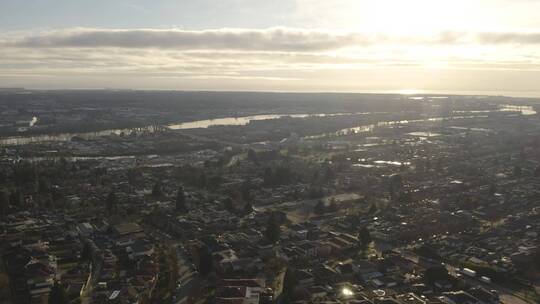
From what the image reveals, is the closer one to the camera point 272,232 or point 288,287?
point 288,287

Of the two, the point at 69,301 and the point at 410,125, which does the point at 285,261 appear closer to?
the point at 69,301

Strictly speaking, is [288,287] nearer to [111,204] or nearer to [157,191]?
[111,204]

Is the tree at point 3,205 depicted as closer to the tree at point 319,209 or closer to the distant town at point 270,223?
the distant town at point 270,223

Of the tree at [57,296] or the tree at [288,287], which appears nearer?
the tree at [57,296]

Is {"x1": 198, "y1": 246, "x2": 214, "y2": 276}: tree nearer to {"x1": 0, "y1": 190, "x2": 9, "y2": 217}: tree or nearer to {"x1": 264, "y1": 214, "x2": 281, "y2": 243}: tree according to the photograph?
{"x1": 264, "y1": 214, "x2": 281, "y2": 243}: tree

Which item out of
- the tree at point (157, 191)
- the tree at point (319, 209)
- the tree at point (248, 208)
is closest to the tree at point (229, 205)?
the tree at point (248, 208)

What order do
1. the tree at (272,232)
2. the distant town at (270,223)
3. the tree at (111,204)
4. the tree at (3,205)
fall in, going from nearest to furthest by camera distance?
the distant town at (270,223), the tree at (272,232), the tree at (3,205), the tree at (111,204)

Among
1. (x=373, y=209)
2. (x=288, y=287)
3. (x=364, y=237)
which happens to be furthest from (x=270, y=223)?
(x=373, y=209)

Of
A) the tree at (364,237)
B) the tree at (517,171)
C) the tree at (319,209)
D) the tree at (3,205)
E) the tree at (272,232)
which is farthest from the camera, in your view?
the tree at (517,171)
